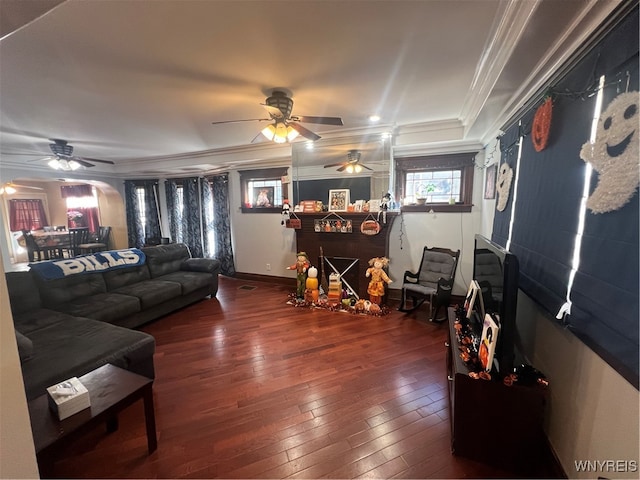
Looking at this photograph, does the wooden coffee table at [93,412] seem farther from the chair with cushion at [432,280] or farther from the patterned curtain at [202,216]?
the patterned curtain at [202,216]

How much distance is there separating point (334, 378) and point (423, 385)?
A: 28.5 inches

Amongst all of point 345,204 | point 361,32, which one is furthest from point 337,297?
point 361,32

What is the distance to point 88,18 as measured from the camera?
4.77 ft

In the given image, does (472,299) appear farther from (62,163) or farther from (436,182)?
(62,163)

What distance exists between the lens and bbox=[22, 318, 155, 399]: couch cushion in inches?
65.9

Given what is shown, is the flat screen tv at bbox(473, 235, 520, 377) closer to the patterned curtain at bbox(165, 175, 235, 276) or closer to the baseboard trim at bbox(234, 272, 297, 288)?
the baseboard trim at bbox(234, 272, 297, 288)

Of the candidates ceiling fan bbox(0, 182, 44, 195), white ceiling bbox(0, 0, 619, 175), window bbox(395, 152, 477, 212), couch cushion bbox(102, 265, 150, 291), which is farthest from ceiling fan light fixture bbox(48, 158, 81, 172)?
window bbox(395, 152, 477, 212)

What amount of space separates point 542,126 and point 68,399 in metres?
3.09

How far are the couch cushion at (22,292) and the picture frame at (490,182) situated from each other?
4.93m

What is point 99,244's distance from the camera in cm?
670

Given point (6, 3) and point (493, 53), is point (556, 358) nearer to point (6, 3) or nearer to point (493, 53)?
point (493, 53)

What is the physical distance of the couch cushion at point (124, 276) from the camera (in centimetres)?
341

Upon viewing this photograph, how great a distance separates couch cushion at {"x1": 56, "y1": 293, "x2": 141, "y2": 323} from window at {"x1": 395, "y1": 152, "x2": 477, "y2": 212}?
381 cm

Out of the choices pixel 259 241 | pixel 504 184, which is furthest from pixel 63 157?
pixel 504 184
